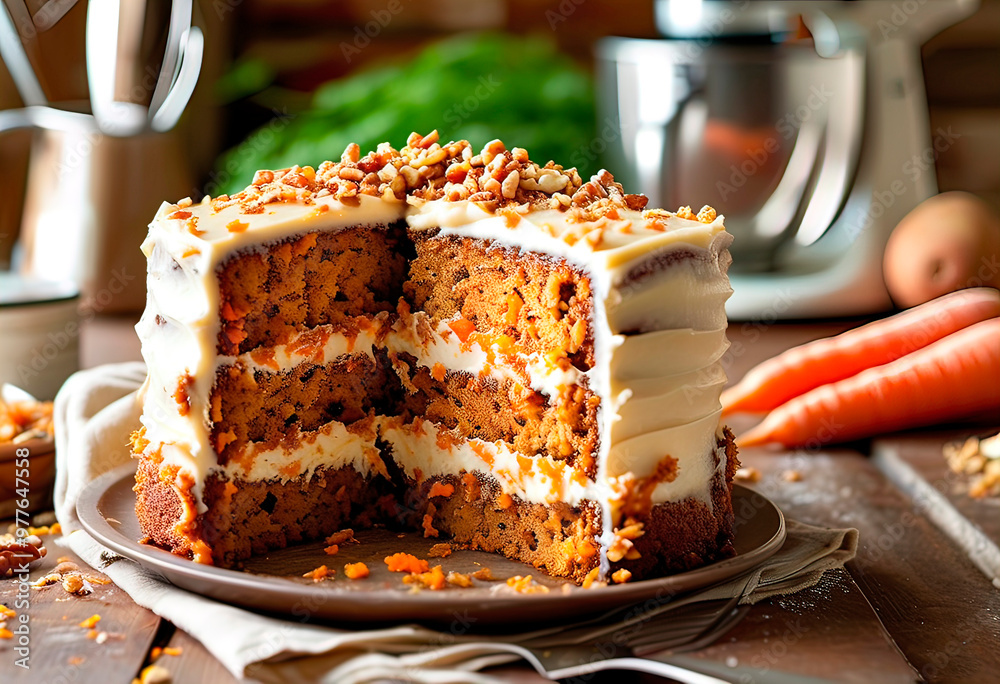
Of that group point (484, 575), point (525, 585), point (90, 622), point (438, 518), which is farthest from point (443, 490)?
point (90, 622)

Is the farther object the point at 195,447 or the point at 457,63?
the point at 457,63

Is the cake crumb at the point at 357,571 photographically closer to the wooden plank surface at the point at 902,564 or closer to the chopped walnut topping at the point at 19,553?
the chopped walnut topping at the point at 19,553

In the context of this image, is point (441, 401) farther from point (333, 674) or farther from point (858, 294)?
point (858, 294)

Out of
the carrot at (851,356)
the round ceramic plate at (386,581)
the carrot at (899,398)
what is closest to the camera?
the round ceramic plate at (386,581)

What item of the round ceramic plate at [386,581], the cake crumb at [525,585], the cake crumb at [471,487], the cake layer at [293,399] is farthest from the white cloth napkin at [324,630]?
the cake crumb at [471,487]

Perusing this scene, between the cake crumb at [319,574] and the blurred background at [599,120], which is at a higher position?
the blurred background at [599,120]

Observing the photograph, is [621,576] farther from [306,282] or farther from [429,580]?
[306,282]

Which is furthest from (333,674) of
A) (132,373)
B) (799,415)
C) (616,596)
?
(799,415)
